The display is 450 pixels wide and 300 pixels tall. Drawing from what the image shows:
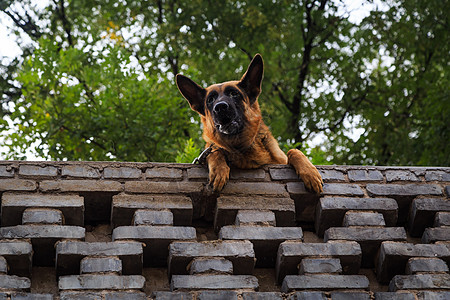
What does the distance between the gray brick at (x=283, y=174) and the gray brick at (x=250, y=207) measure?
23 centimetres

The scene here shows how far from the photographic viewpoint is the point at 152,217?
393 centimetres

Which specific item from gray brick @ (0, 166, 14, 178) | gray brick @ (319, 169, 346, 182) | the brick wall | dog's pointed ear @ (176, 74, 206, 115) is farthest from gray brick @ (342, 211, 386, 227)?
gray brick @ (0, 166, 14, 178)

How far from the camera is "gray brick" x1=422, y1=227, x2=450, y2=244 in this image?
4047 mm

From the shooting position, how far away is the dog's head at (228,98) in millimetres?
5160

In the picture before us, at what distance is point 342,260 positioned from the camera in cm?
386

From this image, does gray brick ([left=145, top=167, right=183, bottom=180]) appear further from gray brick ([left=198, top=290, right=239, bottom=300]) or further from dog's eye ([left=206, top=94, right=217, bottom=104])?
dog's eye ([left=206, top=94, right=217, bottom=104])

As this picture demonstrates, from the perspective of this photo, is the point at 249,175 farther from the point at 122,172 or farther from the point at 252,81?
the point at 252,81

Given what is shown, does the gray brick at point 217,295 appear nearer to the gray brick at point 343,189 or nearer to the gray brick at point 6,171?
the gray brick at point 343,189

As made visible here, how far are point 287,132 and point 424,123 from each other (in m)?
2.28

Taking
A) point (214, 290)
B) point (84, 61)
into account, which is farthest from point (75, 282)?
point (84, 61)

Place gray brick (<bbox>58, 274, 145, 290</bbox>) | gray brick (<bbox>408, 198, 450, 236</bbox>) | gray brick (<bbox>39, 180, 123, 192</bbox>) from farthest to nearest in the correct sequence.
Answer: gray brick (<bbox>408, 198, 450, 236</bbox>) → gray brick (<bbox>39, 180, 123, 192</bbox>) → gray brick (<bbox>58, 274, 145, 290</bbox>)

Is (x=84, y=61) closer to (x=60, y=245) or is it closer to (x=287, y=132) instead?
(x=287, y=132)

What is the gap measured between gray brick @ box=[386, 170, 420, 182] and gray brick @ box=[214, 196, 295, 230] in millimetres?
681

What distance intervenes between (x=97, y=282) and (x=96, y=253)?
204mm
